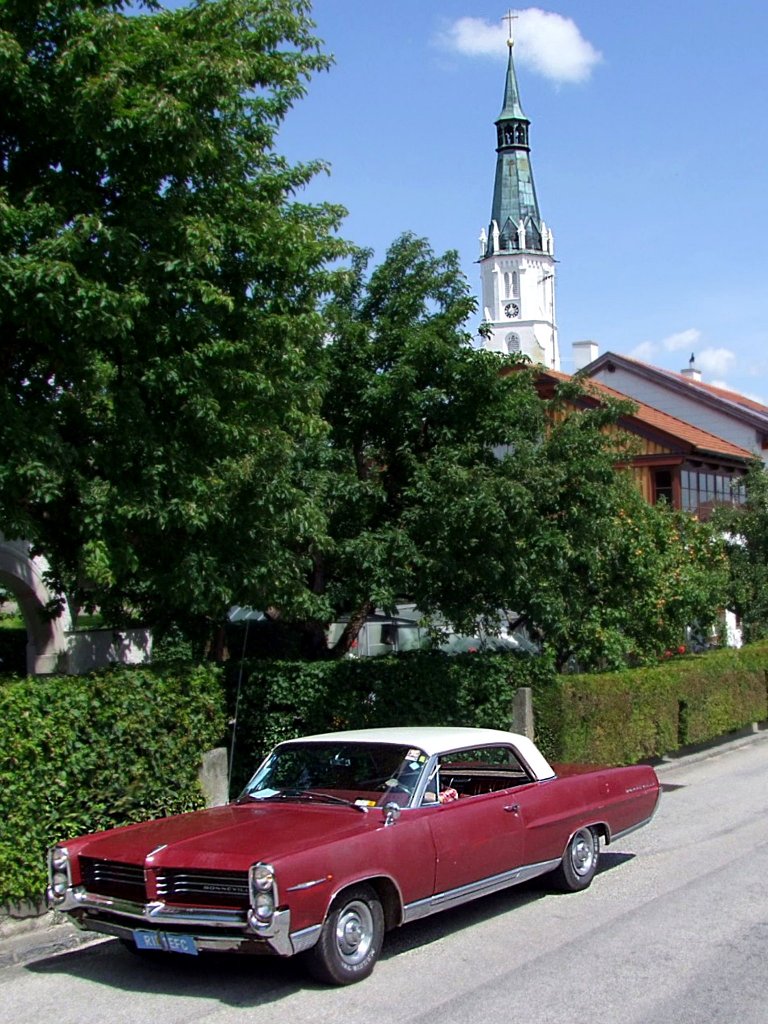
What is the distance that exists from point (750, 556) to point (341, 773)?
69.8 ft

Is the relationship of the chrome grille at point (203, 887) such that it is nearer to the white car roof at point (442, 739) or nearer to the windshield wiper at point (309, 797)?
the windshield wiper at point (309, 797)

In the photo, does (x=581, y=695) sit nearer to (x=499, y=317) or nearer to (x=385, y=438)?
(x=385, y=438)

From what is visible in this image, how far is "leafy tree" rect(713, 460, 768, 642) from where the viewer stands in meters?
26.5

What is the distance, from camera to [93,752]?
30.1ft

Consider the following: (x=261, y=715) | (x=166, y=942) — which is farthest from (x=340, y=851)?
(x=261, y=715)

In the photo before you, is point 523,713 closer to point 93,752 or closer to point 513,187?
point 93,752

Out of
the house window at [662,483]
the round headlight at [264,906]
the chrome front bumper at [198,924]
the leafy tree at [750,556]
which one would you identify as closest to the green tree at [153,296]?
the chrome front bumper at [198,924]

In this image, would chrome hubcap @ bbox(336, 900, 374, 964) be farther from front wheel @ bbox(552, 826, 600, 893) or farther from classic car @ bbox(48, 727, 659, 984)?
front wheel @ bbox(552, 826, 600, 893)

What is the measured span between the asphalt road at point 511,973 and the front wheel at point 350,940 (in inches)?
4.1

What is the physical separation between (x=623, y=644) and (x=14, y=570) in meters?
9.02

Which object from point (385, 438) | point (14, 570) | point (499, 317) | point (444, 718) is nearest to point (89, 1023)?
point (444, 718)

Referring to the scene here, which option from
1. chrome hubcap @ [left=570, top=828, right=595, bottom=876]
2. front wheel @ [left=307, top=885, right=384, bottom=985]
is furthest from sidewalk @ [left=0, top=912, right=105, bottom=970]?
chrome hubcap @ [left=570, top=828, right=595, bottom=876]

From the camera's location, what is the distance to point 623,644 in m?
16.7

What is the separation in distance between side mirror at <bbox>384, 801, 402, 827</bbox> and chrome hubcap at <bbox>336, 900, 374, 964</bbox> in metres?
0.54
